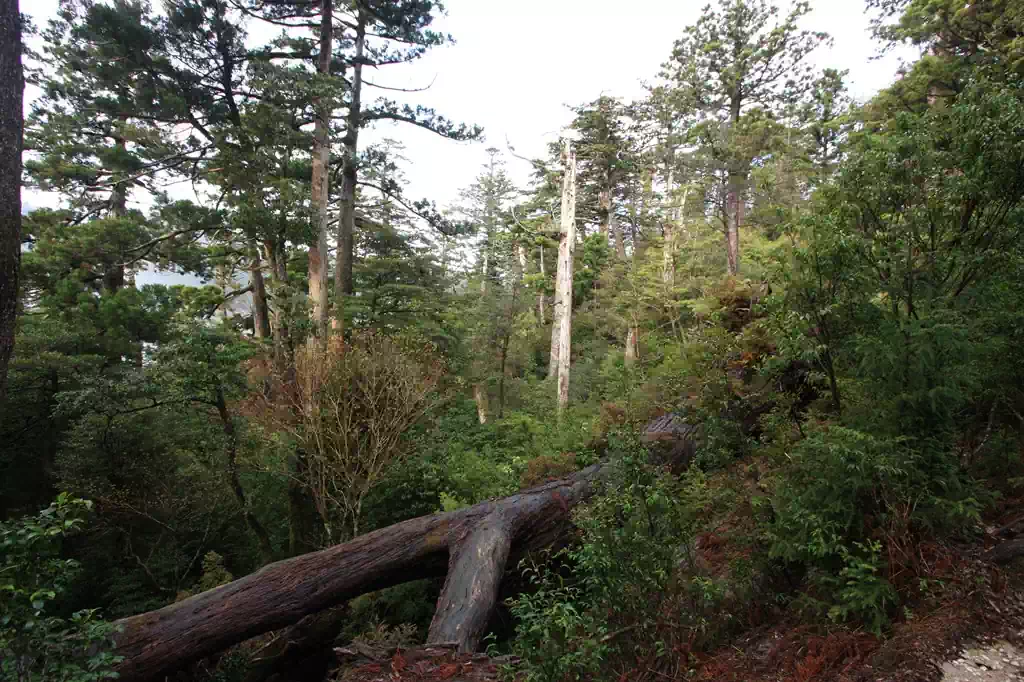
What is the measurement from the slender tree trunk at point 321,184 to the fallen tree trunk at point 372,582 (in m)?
5.68

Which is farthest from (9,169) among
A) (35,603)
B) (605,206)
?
(605,206)

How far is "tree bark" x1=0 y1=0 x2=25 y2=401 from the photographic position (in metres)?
4.35

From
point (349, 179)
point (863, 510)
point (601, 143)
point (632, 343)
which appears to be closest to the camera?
point (863, 510)

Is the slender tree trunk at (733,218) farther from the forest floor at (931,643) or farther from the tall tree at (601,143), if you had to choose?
the forest floor at (931,643)

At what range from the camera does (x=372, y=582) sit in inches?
238

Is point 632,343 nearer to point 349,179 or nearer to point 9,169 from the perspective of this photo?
point 349,179

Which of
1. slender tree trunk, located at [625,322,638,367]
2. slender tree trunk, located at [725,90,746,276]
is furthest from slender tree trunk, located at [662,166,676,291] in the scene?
slender tree trunk, located at [625,322,638,367]

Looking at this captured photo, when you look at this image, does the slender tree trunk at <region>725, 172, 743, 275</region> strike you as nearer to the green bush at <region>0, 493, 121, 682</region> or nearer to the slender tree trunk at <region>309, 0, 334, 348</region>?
the slender tree trunk at <region>309, 0, 334, 348</region>

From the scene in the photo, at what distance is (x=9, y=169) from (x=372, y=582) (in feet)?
17.4

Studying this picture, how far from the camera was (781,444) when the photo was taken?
180 inches

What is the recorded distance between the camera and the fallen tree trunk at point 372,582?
5078 millimetres

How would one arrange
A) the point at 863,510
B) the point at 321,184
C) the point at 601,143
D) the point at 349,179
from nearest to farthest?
the point at 863,510 → the point at 321,184 → the point at 349,179 → the point at 601,143

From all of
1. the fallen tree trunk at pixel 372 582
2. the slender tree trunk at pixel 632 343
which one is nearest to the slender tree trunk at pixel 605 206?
the slender tree trunk at pixel 632 343

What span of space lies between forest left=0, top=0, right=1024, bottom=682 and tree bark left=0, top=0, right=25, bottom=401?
0.04m
